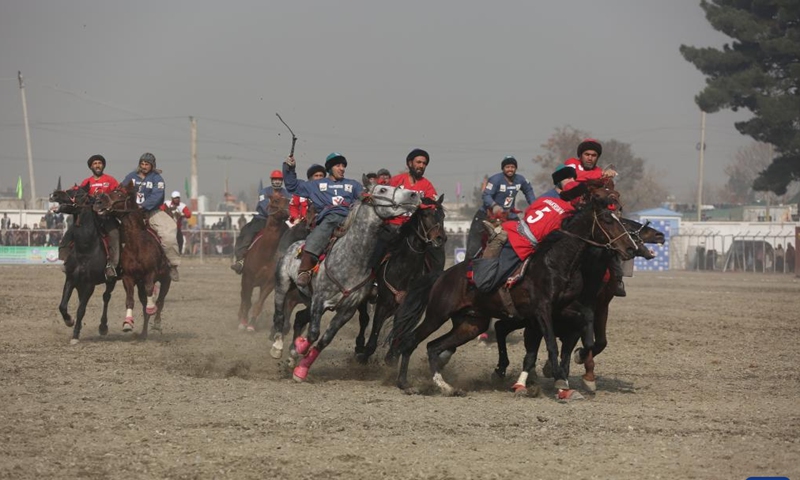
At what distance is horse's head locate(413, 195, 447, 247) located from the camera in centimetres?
1130

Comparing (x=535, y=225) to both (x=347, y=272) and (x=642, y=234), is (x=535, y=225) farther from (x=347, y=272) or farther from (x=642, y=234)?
(x=347, y=272)

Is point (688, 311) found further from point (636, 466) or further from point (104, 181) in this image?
point (636, 466)

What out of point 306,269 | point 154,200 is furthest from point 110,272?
point 306,269

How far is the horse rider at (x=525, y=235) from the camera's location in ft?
35.7

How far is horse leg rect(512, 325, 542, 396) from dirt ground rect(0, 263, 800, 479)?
0.15 meters

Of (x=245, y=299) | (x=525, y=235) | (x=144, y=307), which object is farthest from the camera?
(x=245, y=299)

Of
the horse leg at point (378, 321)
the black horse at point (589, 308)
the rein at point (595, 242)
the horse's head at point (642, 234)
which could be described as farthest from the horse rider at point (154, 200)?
the horse's head at point (642, 234)

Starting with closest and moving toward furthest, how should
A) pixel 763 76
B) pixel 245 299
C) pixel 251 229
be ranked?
pixel 245 299, pixel 251 229, pixel 763 76

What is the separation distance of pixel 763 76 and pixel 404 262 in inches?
1641

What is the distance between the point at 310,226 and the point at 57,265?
2824 centimetres

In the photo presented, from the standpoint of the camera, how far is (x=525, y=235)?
11.0 meters

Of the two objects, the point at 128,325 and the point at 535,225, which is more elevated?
the point at 535,225

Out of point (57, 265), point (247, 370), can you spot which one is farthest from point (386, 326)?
point (57, 265)

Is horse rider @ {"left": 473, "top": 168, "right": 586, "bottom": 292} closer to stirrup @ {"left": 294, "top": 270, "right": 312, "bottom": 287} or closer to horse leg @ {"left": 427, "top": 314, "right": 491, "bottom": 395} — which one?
horse leg @ {"left": 427, "top": 314, "right": 491, "bottom": 395}
